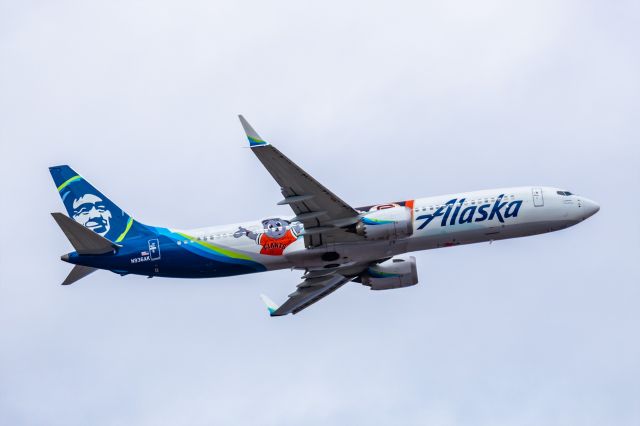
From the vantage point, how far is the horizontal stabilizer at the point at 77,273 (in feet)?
229

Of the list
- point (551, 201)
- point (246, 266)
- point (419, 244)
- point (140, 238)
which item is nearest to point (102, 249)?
point (140, 238)

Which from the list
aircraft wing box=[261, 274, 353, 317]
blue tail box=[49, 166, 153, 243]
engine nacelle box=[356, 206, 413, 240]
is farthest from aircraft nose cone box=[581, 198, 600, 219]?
blue tail box=[49, 166, 153, 243]

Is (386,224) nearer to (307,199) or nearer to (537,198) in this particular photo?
(307,199)

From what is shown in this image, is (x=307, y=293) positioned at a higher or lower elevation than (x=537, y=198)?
lower

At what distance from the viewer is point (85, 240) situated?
68000 mm

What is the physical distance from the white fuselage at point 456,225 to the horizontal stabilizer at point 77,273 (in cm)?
716

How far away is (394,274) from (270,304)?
862cm

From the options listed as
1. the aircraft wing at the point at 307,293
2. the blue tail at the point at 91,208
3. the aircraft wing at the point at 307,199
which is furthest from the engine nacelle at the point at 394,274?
the blue tail at the point at 91,208

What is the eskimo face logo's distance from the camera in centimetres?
7206

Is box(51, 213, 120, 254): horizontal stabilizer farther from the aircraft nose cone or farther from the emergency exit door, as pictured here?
the aircraft nose cone

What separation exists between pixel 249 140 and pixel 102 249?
14209 mm

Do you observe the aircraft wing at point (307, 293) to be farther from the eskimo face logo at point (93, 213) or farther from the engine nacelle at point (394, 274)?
the eskimo face logo at point (93, 213)

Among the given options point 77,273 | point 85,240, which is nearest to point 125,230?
point 85,240

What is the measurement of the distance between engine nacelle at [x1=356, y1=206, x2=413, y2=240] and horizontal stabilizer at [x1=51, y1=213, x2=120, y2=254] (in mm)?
15155
